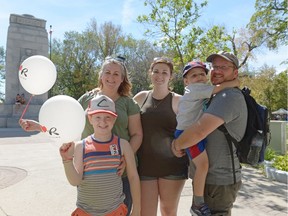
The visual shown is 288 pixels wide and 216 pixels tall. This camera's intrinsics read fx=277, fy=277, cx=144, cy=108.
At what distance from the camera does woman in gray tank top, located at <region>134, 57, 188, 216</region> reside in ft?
9.55

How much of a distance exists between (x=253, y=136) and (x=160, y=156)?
3.35 ft

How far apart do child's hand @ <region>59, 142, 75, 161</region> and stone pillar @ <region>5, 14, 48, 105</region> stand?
65.1ft

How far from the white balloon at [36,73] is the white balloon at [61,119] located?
2.79 feet

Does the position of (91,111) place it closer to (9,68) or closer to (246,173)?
(246,173)

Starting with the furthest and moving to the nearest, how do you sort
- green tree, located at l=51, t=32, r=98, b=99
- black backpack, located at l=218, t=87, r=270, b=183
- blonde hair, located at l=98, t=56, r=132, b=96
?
green tree, located at l=51, t=32, r=98, b=99 → blonde hair, located at l=98, t=56, r=132, b=96 → black backpack, located at l=218, t=87, r=270, b=183

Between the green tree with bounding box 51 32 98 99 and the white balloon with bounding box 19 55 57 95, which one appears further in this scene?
the green tree with bounding box 51 32 98 99

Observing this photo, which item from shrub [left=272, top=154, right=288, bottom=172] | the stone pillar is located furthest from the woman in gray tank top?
the stone pillar

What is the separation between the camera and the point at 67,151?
2.29 metres

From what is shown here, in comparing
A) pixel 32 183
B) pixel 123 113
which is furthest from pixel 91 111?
pixel 32 183

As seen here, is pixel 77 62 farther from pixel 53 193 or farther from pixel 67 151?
pixel 67 151

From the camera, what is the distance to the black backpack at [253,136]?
7.27ft

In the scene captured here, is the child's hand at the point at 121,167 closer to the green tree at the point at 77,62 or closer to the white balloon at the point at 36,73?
the white balloon at the point at 36,73

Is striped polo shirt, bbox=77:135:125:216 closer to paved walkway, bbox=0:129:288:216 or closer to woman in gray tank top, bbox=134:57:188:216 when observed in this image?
woman in gray tank top, bbox=134:57:188:216

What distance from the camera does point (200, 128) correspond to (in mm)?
2174
